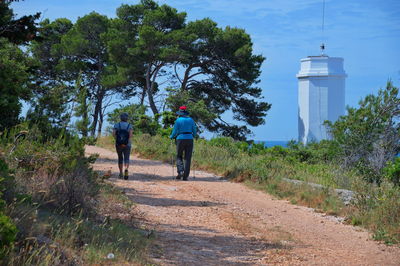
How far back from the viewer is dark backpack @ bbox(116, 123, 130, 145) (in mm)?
13711

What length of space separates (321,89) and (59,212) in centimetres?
2253

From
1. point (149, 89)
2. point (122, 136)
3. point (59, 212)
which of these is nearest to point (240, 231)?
point (59, 212)

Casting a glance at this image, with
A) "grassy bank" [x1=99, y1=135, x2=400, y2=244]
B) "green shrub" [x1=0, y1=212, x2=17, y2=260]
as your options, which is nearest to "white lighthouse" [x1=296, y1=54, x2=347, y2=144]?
"grassy bank" [x1=99, y1=135, x2=400, y2=244]

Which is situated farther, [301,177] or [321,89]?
[321,89]

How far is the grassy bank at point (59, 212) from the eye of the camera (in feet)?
17.2

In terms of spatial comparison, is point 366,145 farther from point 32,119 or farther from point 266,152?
point 32,119

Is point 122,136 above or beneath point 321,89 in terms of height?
beneath

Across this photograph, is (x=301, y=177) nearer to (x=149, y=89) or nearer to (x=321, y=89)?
(x=321, y=89)

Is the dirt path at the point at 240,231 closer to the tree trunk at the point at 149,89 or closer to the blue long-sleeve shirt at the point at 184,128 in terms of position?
the blue long-sleeve shirt at the point at 184,128

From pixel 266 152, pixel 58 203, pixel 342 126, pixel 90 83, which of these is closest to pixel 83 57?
pixel 90 83

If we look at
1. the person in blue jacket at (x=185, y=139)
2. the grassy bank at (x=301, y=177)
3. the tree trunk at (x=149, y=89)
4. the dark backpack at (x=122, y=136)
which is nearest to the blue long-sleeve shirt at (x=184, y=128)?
the person in blue jacket at (x=185, y=139)

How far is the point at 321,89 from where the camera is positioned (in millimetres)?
28203

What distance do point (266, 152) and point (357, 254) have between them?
13.1m

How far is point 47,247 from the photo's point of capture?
5277mm
